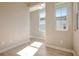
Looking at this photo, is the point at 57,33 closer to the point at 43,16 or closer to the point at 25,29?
the point at 43,16

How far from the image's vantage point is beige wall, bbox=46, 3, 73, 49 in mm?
2885

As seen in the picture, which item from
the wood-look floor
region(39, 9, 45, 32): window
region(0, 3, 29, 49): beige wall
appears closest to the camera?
the wood-look floor

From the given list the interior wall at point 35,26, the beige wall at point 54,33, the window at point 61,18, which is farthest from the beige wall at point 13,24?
the window at point 61,18

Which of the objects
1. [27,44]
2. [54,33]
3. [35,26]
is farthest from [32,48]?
[54,33]

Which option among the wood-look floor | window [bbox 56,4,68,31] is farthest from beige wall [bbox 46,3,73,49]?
the wood-look floor

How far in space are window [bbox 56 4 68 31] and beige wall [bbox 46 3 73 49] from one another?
0.11 meters

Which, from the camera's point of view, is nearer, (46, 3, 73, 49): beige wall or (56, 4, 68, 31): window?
(46, 3, 73, 49): beige wall

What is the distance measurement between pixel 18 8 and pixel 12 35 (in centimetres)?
77

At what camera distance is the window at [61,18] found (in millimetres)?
2998

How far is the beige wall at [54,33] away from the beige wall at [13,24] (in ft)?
2.07

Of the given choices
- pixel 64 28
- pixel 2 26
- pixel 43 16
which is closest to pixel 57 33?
pixel 64 28

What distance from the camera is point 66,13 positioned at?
2998mm

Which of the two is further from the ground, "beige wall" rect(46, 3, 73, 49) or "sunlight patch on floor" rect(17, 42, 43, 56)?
"beige wall" rect(46, 3, 73, 49)

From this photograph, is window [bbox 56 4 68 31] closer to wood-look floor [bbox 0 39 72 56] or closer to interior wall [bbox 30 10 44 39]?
interior wall [bbox 30 10 44 39]
